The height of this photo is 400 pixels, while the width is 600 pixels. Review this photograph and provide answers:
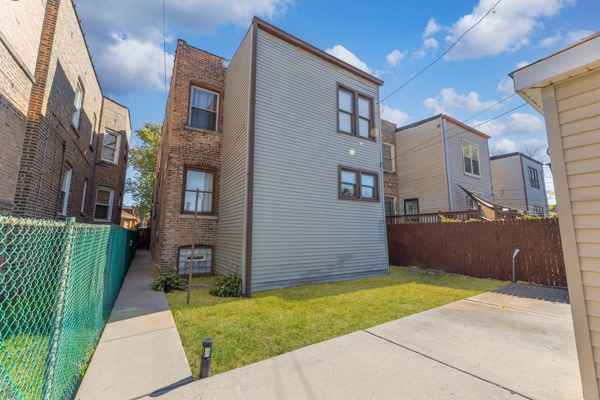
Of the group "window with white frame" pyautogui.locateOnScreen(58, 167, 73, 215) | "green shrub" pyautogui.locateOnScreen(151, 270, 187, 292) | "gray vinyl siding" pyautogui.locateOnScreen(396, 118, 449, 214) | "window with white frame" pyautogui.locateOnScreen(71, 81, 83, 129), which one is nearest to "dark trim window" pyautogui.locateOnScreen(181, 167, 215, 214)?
"green shrub" pyautogui.locateOnScreen(151, 270, 187, 292)

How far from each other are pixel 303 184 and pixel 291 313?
12.6 feet

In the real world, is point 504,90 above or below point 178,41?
below

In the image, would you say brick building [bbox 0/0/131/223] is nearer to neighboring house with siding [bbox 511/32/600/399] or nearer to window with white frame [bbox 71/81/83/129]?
window with white frame [bbox 71/81/83/129]

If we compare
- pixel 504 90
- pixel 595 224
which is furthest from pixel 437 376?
pixel 504 90

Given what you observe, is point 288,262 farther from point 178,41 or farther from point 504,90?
point 504,90

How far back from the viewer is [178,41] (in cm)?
893

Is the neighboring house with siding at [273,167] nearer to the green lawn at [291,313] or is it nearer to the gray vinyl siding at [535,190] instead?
the green lawn at [291,313]

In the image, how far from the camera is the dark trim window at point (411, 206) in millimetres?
14641

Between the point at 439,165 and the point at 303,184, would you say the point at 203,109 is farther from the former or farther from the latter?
the point at 439,165

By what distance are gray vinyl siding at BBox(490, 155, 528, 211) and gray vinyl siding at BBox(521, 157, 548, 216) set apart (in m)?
0.54

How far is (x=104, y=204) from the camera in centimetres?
1368

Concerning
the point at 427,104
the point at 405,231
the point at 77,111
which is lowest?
the point at 405,231

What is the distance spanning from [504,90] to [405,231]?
20.5 ft

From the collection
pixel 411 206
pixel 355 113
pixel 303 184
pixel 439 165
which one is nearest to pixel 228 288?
pixel 303 184
